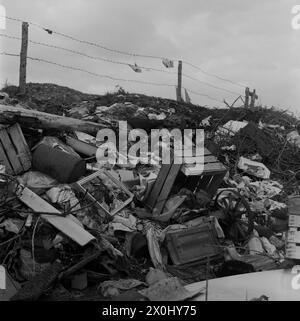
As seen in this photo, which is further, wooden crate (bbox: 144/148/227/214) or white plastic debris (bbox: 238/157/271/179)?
white plastic debris (bbox: 238/157/271/179)

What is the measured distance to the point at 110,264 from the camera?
511cm

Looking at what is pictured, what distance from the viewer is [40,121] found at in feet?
22.9

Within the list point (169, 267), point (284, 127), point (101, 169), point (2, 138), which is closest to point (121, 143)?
point (101, 169)

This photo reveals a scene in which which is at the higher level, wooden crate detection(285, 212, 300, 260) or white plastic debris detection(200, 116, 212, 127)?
white plastic debris detection(200, 116, 212, 127)

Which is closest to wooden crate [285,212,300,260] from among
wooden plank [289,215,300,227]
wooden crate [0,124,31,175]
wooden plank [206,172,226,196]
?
wooden plank [289,215,300,227]

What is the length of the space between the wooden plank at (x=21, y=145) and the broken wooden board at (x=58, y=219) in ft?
2.90

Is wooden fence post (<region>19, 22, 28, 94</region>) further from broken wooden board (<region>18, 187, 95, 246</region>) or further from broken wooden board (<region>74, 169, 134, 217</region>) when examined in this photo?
broken wooden board (<region>18, 187, 95, 246</region>)

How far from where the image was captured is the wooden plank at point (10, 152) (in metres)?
6.38

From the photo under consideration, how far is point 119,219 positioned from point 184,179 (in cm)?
117

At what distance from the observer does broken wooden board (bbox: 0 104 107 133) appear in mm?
6615

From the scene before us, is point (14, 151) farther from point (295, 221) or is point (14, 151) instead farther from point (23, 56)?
point (23, 56)

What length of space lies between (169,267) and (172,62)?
734cm

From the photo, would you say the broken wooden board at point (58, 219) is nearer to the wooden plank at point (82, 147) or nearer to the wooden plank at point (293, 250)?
the wooden plank at point (82, 147)
